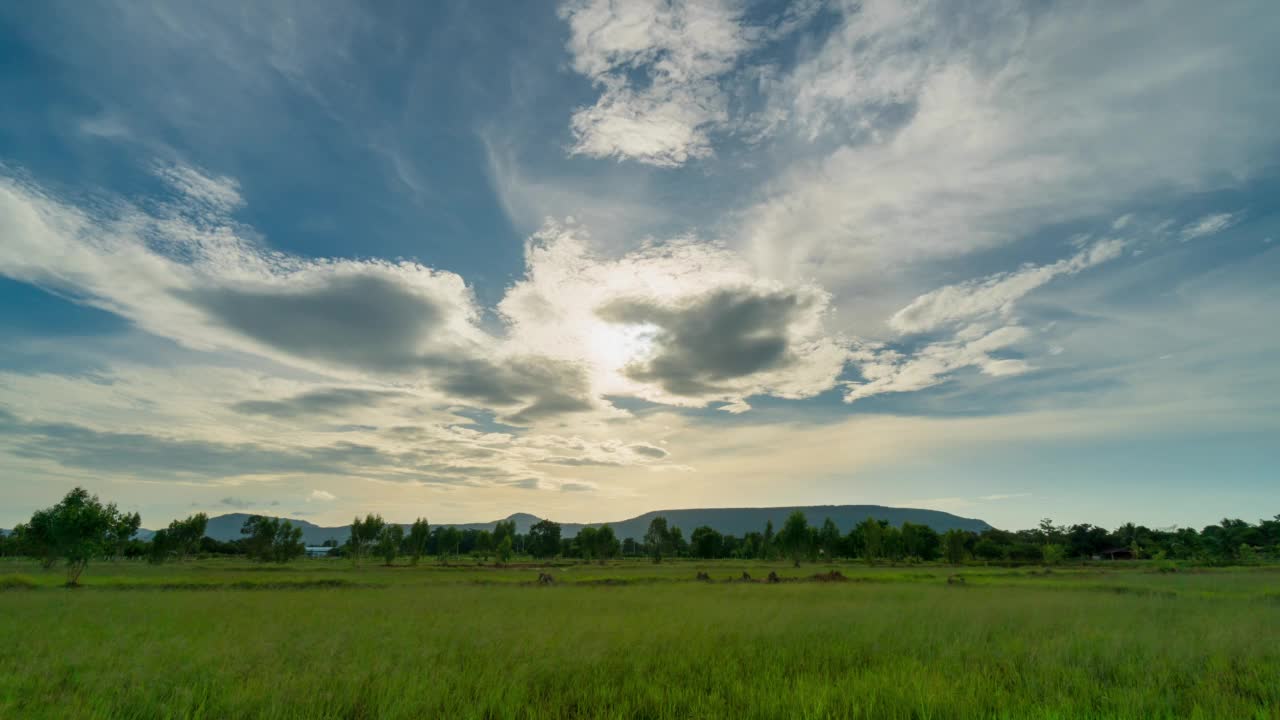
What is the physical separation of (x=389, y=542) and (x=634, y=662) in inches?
4242

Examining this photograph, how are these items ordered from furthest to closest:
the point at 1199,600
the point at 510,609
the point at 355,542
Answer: the point at 355,542 < the point at 1199,600 < the point at 510,609

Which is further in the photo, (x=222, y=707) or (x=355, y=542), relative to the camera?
(x=355, y=542)

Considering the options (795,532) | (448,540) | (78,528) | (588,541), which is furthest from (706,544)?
(78,528)

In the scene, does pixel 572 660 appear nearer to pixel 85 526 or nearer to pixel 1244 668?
pixel 1244 668

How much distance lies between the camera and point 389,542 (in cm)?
10319

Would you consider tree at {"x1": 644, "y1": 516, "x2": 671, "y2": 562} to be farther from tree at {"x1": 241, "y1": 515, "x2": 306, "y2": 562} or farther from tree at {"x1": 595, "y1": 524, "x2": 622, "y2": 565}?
tree at {"x1": 241, "y1": 515, "x2": 306, "y2": 562}

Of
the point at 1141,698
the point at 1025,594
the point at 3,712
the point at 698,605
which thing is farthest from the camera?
the point at 1025,594

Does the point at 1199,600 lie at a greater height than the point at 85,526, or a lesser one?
lesser

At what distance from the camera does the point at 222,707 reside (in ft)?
27.6

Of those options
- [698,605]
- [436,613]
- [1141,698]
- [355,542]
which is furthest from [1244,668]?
[355,542]

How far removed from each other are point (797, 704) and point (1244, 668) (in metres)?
11.5

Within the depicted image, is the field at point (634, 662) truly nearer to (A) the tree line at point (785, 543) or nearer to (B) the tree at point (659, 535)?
(A) the tree line at point (785, 543)

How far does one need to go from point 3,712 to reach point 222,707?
323 cm

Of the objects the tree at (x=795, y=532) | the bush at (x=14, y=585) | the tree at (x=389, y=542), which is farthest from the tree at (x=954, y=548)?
the bush at (x=14, y=585)
